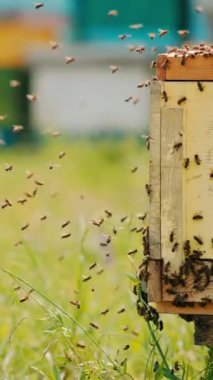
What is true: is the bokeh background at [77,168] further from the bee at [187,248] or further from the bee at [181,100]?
the bee at [181,100]

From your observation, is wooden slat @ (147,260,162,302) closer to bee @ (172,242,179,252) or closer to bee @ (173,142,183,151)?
bee @ (172,242,179,252)

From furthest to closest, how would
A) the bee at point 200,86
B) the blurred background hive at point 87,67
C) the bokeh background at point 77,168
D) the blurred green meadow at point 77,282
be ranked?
the blurred background hive at point 87,67
the bokeh background at point 77,168
the blurred green meadow at point 77,282
the bee at point 200,86

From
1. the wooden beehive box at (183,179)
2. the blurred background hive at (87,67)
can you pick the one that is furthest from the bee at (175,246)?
the blurred background hive at (87,67)

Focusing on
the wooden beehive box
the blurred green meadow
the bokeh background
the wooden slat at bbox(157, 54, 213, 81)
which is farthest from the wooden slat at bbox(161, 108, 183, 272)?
the bokeh background

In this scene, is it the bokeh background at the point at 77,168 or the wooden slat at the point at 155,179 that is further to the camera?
the bokeh background at the point at 77,168

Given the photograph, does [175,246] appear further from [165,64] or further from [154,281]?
[165,64]

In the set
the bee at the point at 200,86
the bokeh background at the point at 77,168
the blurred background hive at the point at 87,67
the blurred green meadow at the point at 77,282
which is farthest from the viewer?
the blurred background hive at the point at 87,67

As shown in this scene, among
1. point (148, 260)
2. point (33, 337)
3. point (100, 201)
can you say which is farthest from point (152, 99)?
point (100, 201)
